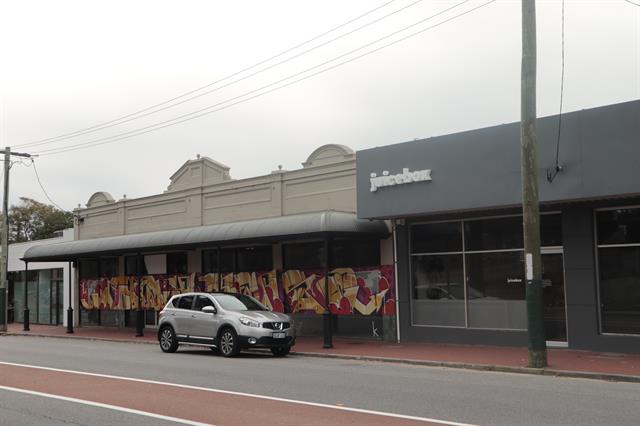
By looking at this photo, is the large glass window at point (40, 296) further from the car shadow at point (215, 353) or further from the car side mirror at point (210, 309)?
the car side mirror at point (210, 309)

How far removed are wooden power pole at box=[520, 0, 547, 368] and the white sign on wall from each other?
4083mm

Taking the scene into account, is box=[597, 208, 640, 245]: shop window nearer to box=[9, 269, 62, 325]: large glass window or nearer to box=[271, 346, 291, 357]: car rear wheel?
box=[271, 346, 291, 357]: car rear wheel

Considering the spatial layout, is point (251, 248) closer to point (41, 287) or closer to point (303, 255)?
point (303, 255)

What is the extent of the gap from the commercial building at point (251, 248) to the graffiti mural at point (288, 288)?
0.03 meters

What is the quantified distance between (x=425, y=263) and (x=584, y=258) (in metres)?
4.74

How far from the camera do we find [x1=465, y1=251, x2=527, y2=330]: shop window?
1736cm

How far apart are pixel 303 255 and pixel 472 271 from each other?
21.1ft

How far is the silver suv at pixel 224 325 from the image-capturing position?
16500 mm

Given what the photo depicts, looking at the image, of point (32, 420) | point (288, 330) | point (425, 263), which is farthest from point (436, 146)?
point (32, 420)

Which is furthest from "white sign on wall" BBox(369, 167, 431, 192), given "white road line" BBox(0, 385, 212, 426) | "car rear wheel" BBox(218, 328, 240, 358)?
"white road line" BBox(0, 385, 212, 426)

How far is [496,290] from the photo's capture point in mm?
17812

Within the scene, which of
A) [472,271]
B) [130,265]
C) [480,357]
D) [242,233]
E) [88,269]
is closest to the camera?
[480,357]

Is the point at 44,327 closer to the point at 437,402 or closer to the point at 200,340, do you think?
the point at 200,340

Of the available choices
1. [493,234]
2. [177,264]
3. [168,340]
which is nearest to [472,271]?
[493,234]
